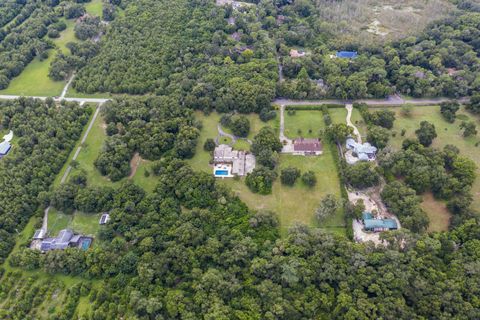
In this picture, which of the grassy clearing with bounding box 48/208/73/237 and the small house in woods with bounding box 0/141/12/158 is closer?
the grassy clearing with bounding box 48/208/73/237

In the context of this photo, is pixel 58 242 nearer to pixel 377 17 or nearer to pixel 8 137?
pixel 8 137

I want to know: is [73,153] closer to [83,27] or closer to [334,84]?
[83,27]

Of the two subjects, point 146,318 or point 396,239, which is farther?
point 396,239

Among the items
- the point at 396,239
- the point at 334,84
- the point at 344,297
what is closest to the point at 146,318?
the point at 344,297

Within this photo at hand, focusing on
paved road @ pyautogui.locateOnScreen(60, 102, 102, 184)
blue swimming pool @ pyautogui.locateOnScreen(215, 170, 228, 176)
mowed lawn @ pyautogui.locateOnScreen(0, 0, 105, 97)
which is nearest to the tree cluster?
paved road @ pyautogui.locateOnScreen(60, 102, 102, 184)

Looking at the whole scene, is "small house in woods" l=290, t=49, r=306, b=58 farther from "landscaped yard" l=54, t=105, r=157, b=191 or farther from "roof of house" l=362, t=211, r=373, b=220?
"roof of house" l=362, t=211, r=373, b=220

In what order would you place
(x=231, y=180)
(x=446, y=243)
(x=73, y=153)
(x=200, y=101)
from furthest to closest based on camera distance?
(x=200, y=101) < (x=73, y=153) < (x=231, y=180) < (x=446, y=243)
